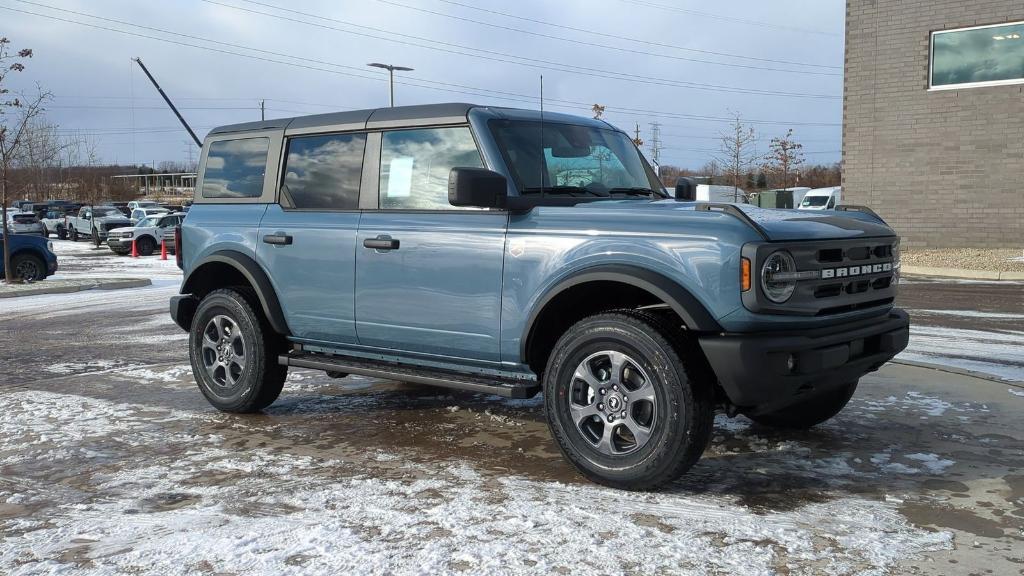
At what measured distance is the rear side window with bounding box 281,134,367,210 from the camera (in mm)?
5926

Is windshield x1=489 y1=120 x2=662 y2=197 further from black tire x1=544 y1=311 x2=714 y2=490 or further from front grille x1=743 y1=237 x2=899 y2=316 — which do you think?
front grille x1=743 y1=237 x2=899 y2=316

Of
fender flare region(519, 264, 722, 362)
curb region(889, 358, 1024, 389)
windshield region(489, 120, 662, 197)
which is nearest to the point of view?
fender flare region(519, 264, 722, 362)

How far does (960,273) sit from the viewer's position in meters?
17.9

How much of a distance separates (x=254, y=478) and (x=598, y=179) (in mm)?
2665

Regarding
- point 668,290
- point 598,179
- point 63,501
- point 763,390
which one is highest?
point 598,179

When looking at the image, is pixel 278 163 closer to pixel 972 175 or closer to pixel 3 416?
pixel 3 416

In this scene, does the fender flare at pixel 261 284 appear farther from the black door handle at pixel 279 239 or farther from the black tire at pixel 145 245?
the black tire at pixel 145 245

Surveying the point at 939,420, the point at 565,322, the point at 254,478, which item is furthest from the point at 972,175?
the point at 254,478

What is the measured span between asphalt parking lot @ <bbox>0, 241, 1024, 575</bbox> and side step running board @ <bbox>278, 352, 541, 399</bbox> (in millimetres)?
425

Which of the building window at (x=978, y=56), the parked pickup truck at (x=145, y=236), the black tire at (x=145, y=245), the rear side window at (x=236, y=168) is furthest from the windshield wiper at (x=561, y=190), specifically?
the black tire at (x=145, y=245)

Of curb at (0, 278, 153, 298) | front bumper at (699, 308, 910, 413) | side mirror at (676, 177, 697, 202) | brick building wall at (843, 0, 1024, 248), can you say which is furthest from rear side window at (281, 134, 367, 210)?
brick building wall at (843, 0, 1024, 248)

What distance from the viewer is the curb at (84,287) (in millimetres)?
16656

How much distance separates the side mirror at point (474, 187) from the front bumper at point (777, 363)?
1.35 metres

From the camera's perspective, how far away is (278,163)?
20.9ft
